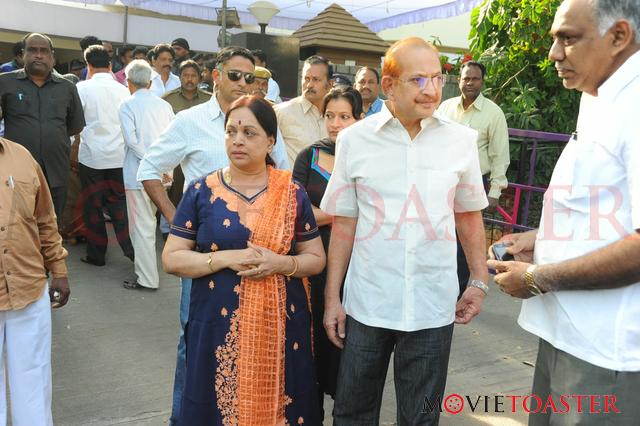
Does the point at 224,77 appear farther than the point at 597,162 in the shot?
Yes

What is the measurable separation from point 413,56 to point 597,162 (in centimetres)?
93

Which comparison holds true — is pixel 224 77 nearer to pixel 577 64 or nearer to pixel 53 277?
pixel 53 277

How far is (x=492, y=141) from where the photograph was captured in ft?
20.7

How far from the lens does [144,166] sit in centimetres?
355

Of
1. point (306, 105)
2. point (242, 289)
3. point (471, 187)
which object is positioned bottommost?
point (242, 289)

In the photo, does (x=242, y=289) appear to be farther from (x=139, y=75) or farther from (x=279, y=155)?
(x=139, y=75)

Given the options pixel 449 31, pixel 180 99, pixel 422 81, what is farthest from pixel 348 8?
pixel 422 81

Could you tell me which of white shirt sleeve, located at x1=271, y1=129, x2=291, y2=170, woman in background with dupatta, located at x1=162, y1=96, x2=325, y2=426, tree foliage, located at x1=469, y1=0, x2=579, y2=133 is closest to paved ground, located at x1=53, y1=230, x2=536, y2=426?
woman in background with dupatta, located at x1=162, y1=96, x2=325, y2=426

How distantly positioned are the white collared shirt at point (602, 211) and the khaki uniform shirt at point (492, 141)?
4.25 meters

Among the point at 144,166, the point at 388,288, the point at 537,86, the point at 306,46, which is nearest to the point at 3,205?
the point at 144,166

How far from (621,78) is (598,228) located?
0.44 m

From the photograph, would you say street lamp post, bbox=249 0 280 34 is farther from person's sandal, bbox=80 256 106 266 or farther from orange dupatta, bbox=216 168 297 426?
orange dupatta, bbox=216 168 297 426

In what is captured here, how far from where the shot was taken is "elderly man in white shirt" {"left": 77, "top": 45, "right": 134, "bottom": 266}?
6.77 meters

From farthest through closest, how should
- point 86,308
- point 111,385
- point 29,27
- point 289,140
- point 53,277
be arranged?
1. point 29,27
2. point 86,308
3. point 289,140
4. point 111,385
5. point 53,277
